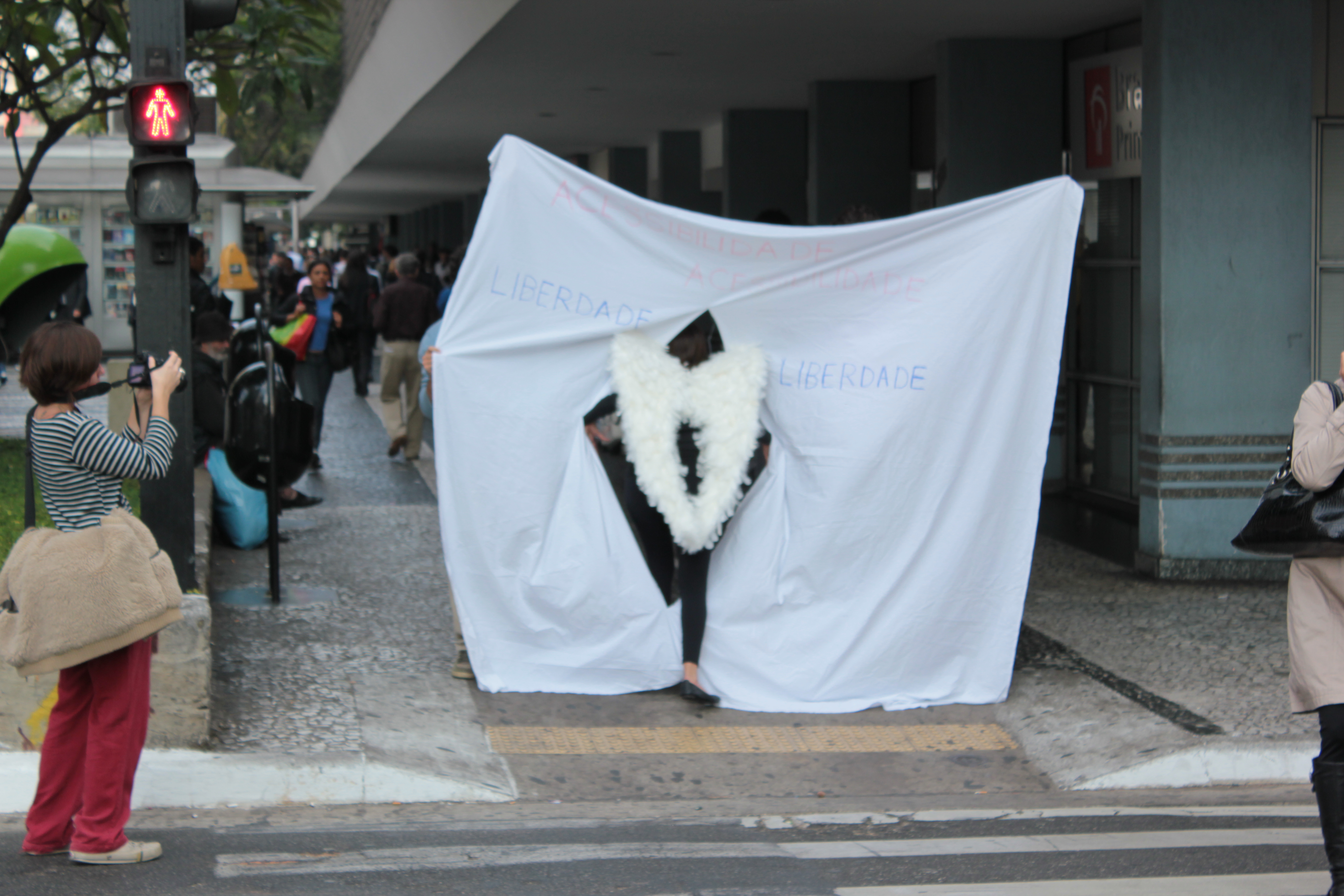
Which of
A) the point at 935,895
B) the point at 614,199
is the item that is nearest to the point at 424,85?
the point at 614,199

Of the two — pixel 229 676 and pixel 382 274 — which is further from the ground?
pixel 382 274

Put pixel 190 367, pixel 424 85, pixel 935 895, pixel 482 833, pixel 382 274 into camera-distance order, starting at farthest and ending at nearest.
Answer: pixel 382 274
pixel 424 85
pixel 190 367
pixel 482 833
pixel 935 895

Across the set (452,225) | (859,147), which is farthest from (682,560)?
(452,225)

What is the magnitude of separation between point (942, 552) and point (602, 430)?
1.60 meters

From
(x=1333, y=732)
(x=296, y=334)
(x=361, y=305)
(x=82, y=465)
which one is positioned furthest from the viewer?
(x=361, y=305)

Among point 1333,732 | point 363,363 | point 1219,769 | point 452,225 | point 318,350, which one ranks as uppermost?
point 452,225

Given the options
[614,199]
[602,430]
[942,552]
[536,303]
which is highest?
[614,199]

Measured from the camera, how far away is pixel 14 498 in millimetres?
8320

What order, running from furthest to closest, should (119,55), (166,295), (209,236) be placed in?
1. (209,236)
2. (119,55)
3. (166,295)

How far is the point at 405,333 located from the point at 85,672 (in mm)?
9584

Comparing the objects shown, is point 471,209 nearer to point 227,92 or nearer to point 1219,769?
point 227,92

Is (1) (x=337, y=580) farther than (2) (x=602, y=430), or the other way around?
(1) (x=337, y=580)

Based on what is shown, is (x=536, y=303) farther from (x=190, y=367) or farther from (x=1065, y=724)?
(x=1065, y=724)

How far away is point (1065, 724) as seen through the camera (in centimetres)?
619
